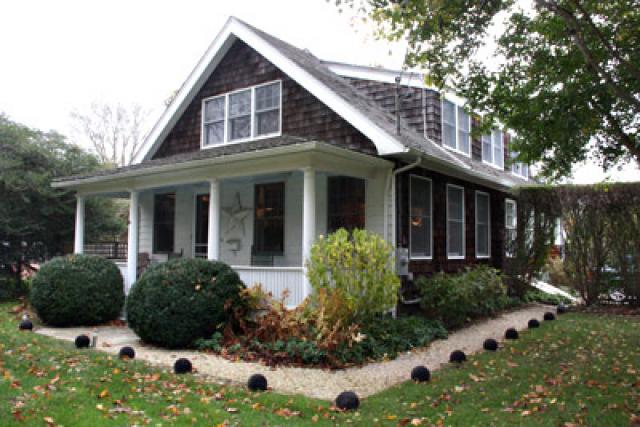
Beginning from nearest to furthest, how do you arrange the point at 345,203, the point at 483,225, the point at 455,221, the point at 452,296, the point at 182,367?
1. the point at 182,367
2. the point at 452,296
3. the point at 345,203
4. the point at 455,221
5. the point at 483,225

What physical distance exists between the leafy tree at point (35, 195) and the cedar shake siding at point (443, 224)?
9.69m

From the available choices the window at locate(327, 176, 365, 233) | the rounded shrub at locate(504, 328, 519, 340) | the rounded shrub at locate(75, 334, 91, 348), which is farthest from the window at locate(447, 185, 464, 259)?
the rounded shrub at locate(75, 334, 91, 348)

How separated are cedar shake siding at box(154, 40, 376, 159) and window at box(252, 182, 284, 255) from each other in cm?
133

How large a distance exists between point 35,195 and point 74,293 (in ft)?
18.0

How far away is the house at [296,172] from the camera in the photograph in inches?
374

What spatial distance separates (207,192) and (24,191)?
511 centimetres

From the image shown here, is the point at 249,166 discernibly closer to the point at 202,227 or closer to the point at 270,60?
the point at 270,60

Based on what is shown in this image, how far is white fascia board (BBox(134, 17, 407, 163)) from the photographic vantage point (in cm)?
948

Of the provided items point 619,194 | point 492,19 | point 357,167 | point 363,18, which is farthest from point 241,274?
point 619,194

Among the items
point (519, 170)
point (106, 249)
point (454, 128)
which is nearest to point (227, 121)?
point (454, 128)

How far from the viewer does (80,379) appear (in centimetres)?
578

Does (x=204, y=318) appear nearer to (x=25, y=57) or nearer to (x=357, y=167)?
(x=357, y=167)

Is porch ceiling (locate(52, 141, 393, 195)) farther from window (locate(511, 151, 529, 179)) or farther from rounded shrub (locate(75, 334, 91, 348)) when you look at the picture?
window (locate(511, 151, 529, 179))

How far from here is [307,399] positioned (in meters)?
5.51
